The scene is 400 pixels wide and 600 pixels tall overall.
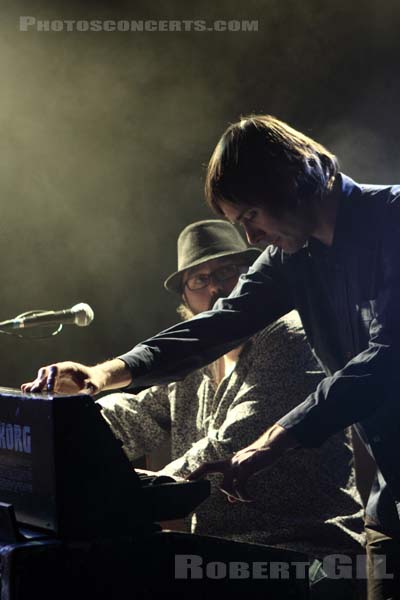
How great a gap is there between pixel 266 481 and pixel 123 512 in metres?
1.23

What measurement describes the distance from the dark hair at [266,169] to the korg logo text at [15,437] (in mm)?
820

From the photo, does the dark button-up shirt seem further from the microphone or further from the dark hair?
the microphone

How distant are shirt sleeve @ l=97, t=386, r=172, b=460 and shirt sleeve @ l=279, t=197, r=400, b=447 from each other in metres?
1.50

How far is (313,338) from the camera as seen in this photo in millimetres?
2164

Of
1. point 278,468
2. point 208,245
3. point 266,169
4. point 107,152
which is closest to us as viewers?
point 266,169

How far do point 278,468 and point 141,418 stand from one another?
0.80 metres

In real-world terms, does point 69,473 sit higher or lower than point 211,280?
lower

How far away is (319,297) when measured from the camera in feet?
6.90

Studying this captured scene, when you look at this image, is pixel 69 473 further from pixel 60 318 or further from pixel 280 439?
pixel 60 318

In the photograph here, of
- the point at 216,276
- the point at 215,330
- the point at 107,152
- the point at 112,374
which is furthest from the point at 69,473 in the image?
the point at 107,152

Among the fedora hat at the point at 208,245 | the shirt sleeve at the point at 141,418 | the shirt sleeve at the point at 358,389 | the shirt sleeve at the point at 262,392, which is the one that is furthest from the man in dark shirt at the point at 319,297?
the shirt sleeve at the point at 141,418

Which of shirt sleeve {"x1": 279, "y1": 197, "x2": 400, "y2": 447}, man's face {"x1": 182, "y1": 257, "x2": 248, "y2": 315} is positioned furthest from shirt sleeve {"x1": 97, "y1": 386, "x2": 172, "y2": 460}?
shirt sleeve {"x1": 279, "y1": 197, "x2": 400, "y2": 447}

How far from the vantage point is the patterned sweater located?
254 cm

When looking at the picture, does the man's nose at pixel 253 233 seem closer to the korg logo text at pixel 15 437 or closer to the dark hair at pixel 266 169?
the dark hair at pixel 266 169
